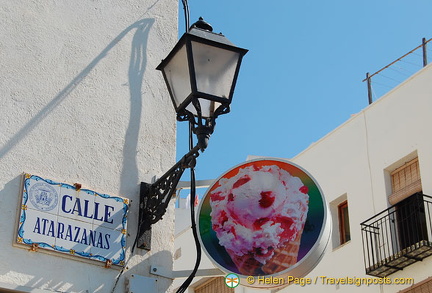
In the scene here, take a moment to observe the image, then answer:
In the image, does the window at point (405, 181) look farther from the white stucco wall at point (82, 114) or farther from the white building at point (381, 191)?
the white stucco wall at point (82, 114)

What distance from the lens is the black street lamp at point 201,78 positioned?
22.2 ft

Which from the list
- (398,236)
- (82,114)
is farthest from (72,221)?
(398,236)

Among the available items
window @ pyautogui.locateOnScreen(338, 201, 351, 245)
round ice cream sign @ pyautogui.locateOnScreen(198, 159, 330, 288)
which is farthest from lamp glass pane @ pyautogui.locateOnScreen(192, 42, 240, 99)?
window @ pyautogui.locateOnScreen(338, 201, 351, 245)

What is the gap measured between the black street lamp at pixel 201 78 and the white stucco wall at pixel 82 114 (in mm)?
771

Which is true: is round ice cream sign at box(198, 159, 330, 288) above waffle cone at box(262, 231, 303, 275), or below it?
above

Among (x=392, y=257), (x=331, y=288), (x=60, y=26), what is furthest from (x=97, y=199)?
(x=331, y=288)

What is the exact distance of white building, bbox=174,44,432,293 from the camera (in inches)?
A: 709

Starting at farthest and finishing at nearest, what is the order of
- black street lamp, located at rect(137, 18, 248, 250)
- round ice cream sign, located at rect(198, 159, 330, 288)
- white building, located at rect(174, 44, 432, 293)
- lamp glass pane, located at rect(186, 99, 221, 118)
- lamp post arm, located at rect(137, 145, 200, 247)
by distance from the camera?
white building, located at rect(174, 44, 432, 293), lamp post arm, located at rect(137, 145, 200, 247), round ice cream sign, located at rect(198, 159, 330, 288), lamp glass pane, located at rect(186, 99, 221, 118), black street lamp, located at rect(137, 18, 248, 250)

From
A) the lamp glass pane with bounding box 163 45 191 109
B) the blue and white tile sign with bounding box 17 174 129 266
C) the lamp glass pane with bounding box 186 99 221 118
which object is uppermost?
the lamp glass pane with bounding box 163 45 191 109

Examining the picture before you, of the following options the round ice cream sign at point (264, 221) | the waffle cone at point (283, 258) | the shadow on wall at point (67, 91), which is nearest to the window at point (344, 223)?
the shadow on wall at point (67, 91)

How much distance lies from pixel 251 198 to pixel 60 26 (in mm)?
2165

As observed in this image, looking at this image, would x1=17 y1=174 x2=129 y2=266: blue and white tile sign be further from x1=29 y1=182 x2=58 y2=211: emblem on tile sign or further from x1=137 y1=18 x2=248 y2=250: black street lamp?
x1=137 y1=18 x2=248 y2=250: black street lamp

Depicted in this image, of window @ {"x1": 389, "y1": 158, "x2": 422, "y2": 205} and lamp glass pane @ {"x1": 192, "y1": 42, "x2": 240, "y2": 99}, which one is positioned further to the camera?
window @ {"x1": 389, "y1": 158, "x2": 422, "y2": 205}

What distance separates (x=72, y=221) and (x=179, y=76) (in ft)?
4.52
